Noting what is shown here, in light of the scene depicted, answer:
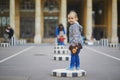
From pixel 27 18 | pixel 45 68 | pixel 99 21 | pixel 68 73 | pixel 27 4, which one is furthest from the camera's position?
pixel 99 21

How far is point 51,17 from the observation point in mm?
70750

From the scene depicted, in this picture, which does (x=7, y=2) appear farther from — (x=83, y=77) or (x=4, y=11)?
(x=83, y=77)

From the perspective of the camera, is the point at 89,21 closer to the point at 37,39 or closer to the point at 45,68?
the point at 37,39

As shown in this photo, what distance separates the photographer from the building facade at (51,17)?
67.2 metres

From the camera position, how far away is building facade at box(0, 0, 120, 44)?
6725 cm

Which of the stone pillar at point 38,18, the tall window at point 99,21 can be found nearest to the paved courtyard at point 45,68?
the stone pillar at point 38,18

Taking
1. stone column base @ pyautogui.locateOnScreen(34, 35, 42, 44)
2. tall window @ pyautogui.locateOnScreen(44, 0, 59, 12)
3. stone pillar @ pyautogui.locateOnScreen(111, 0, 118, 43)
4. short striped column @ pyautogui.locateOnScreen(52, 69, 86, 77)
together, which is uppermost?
tall window @ pyautogui.locateOnScreen(44, 0, 59, 12)

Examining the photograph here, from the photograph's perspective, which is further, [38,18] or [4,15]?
[4,15]

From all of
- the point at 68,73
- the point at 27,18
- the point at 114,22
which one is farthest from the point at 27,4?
the point at 68,73

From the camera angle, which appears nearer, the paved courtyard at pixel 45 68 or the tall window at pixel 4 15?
the paved courtyard at pixel 45 68

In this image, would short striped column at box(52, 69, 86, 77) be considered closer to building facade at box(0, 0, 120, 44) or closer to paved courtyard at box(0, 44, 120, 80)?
paved courtyard at box(0, 44, 120, 80)

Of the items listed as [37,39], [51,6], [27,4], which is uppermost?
[27,4]

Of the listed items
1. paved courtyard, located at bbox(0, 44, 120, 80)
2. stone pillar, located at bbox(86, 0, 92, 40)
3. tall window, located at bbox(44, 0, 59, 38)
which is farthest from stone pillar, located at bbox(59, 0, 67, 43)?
paved courtyard, located at bbox(0, 44, 120, 80)

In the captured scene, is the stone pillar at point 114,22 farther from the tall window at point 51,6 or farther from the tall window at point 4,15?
the tall window at point 4,15
